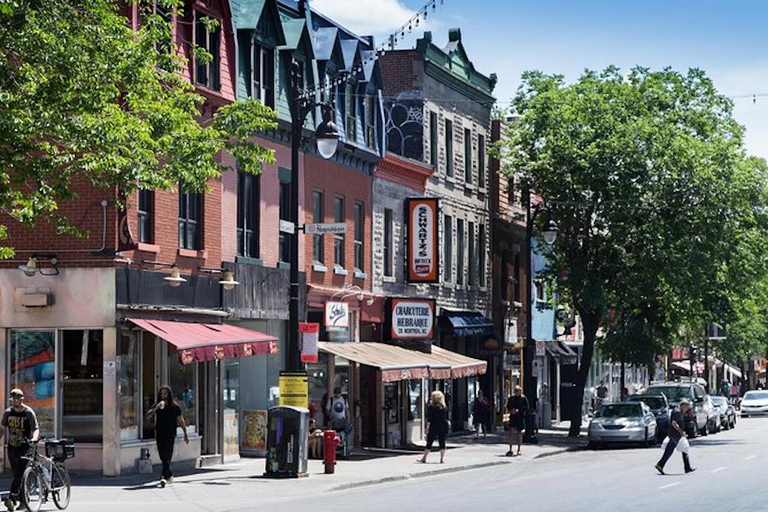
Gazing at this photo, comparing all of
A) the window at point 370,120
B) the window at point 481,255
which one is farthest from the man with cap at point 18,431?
the window at point 481,255

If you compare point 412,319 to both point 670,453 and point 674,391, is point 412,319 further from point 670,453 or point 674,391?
point 674,391

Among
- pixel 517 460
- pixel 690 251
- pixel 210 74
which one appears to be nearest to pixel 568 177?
pixel 690 251

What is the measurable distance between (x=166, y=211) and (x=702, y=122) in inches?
962

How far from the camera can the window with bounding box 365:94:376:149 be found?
137 feet

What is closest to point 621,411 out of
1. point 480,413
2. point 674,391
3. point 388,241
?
point 480,413

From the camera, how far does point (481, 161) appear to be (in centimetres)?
5272

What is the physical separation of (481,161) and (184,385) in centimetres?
2317

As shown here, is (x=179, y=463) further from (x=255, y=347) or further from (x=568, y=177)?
(x=568, y=177)

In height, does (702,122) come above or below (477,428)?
above

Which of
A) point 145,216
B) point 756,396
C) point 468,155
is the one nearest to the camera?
point 145,216

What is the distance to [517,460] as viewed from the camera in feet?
127

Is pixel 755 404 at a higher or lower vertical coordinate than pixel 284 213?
lower

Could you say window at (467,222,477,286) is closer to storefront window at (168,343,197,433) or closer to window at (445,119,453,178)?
window at (445,119,453,178)

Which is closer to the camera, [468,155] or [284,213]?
[284,213]
